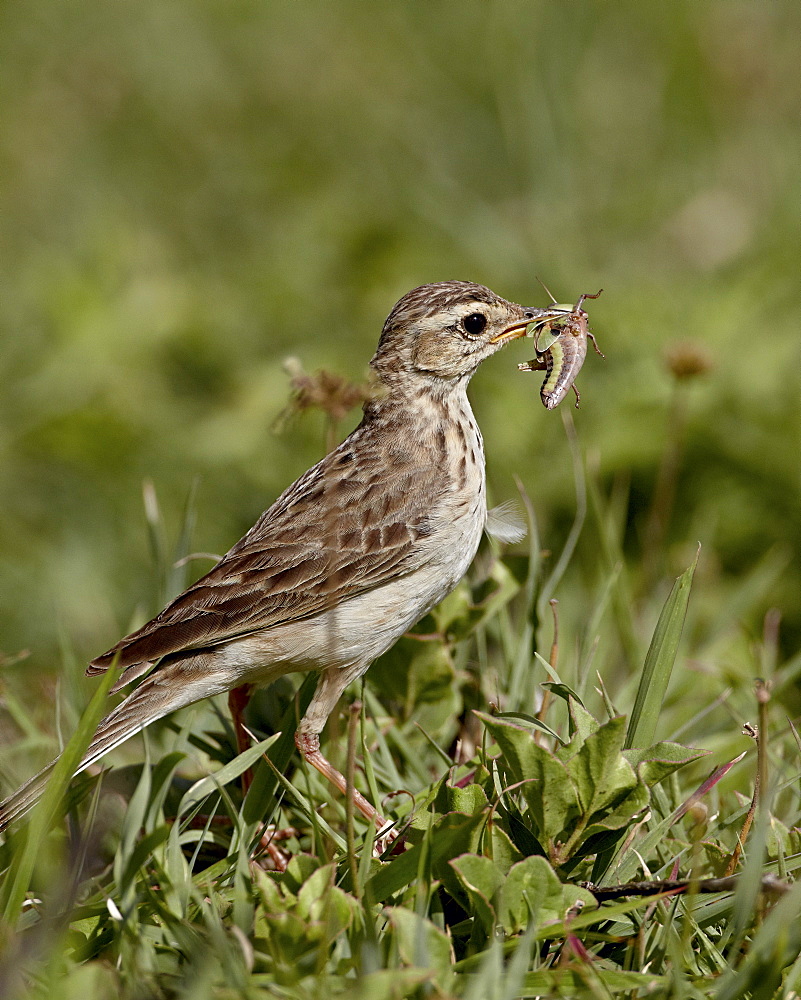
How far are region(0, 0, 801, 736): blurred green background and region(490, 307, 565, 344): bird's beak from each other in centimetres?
108

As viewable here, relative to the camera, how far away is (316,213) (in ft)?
29.7

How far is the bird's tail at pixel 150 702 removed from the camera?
12.6ft

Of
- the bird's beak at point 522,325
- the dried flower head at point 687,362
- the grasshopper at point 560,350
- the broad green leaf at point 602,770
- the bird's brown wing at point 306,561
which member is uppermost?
the bird's beak at point 522,325

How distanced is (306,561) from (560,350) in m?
1.30

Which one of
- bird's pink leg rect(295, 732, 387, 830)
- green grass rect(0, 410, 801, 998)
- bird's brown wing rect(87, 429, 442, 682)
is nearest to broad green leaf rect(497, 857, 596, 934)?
green grass rect(0, 410, 801, 998)

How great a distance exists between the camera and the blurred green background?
258 inches

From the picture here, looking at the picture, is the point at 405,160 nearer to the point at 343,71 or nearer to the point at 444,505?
the point at 343,71

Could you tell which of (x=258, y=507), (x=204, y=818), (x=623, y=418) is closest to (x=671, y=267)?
(x=623, y=418)

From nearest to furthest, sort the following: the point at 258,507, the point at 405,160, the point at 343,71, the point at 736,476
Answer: the point at 736,476
the point at 258,507
the point at 405,160
the point at 343,71

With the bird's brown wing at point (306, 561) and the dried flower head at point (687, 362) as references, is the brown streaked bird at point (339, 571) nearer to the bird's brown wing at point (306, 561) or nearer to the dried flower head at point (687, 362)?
the bird's brown wing at point (306, 561)

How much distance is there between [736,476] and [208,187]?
6531 mm

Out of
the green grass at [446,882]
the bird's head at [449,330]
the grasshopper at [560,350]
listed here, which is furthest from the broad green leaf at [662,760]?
the bird's head at [449,330]

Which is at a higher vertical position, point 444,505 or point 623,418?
point 444,505

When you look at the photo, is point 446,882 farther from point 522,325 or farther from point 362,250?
point 362,250
